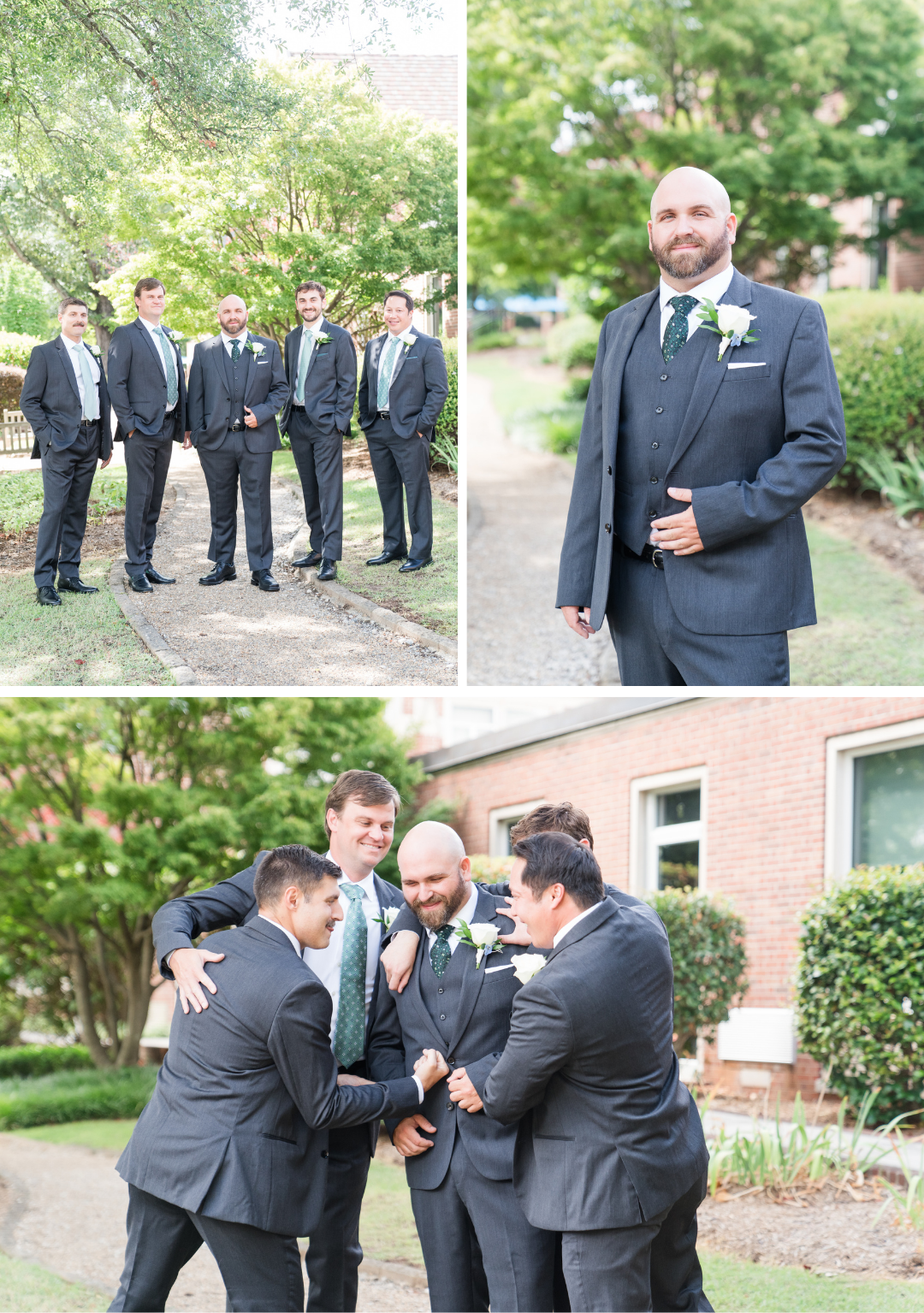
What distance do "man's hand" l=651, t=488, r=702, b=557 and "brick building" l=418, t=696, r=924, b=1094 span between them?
4463mm

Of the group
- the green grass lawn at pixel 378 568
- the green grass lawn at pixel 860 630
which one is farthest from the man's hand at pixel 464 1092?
the green grass lawn at pixel 860 630

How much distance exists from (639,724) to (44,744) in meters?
6.03

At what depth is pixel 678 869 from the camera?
1055 cm

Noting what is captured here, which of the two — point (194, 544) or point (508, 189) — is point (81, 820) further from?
point (508, 189)

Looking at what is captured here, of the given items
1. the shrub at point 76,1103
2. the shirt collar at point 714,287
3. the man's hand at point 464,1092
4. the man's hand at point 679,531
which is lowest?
the shrub at point 76,1103

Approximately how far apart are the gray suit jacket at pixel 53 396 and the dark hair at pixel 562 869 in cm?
414

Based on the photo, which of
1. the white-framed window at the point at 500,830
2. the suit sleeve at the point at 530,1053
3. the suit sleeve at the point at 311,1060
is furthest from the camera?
the white-framed window at the point at 500,830

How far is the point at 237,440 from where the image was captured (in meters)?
6.39

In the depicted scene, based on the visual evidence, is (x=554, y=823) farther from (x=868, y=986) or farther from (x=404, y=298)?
(x=868, y=986)

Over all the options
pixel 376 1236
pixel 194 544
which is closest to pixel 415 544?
pixel 194 544

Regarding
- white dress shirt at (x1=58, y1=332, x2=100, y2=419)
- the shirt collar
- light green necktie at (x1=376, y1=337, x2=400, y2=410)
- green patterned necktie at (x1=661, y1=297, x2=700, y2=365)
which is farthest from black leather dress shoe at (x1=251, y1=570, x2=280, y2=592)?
the shirt collar

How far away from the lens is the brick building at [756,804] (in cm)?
859

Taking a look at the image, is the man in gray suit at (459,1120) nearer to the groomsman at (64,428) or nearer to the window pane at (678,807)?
the groomsman at (64,428)

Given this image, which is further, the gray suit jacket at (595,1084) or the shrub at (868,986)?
the shrub at (868,986)
